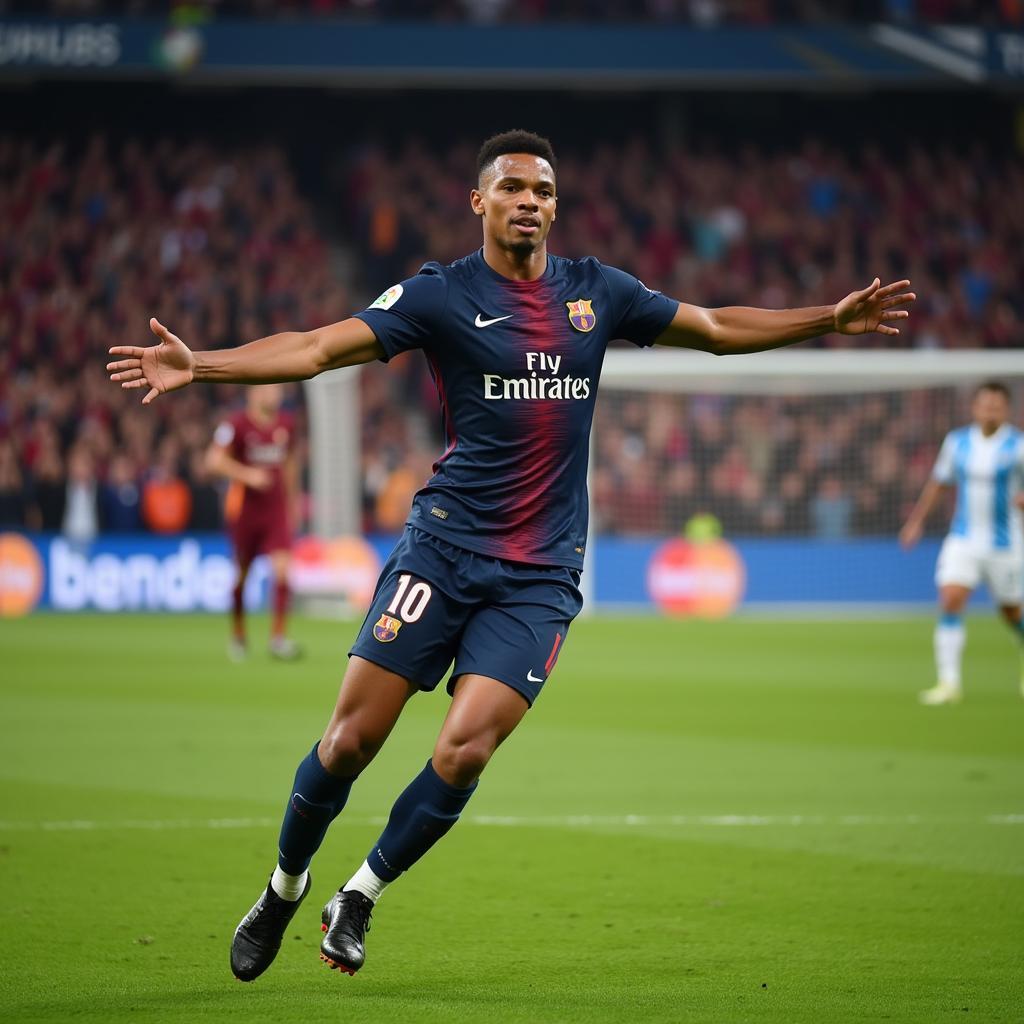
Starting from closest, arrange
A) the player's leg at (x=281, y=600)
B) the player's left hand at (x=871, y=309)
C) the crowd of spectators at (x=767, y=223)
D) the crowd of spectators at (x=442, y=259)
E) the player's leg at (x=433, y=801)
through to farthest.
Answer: the player's leg at (x=433, y=801) < the player's left hand at (x=871, y=309) < the player's leg at (x=281, y=600) < the crowd of spectators at (x=442, y=259) < the crowd of spectators at (x=767, y=223)

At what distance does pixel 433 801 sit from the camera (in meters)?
5.20

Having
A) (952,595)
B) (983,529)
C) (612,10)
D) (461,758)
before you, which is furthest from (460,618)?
(612,10)

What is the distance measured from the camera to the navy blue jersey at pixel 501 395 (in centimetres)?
527

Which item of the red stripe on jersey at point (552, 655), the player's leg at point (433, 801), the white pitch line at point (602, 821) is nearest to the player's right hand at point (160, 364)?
the player's leg at point (433, 801)

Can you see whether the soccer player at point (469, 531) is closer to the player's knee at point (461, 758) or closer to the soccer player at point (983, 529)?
the player's knee at point (461, 758)

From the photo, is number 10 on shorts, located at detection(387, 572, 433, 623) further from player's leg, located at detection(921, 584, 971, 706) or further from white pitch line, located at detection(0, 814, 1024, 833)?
player's leg, located at detection(921, 584, 971, 706)

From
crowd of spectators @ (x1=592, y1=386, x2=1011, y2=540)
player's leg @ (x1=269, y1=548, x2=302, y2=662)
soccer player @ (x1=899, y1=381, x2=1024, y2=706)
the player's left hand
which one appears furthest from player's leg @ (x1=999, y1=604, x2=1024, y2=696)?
crowd of spectators @ (x1=592, y1=386, x2=1011, y2=540)

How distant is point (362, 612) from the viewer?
71.7 feet

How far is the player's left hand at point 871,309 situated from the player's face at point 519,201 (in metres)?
1.04

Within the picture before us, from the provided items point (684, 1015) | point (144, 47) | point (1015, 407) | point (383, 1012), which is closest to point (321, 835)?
point (383, 1012)

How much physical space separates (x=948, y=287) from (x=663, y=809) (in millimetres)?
23100

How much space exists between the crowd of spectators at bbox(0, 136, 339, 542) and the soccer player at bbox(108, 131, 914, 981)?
58.1ft

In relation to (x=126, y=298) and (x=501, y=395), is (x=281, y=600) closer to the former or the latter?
(x=501, y=395)

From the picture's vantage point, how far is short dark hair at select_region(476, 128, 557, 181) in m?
5.37
